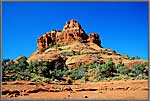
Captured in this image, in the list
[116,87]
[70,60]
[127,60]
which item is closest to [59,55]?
[70,60]

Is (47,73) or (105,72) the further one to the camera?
(105,72)

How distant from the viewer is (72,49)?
17.2m

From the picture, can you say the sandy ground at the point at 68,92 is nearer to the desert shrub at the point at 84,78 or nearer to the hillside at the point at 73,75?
the hillside at the point at 73,75

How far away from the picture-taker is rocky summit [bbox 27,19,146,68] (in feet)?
44.8

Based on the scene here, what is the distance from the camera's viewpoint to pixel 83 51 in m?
16.7

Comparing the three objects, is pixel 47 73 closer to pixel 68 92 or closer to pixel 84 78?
pixel 84 78

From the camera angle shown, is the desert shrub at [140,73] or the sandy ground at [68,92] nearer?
the sandy ground at [68,92]

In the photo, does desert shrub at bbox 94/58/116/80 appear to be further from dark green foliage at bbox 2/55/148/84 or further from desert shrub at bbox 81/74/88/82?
desert shrub at bbox 81/74/88/82

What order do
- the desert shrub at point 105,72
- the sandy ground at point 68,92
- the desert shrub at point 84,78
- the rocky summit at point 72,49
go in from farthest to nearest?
1. the rocky summit at point 72,49
2. the desert shrub at point 105,72
3. the desert shrub at point 84,78
4. the sandy ground at point 68,92

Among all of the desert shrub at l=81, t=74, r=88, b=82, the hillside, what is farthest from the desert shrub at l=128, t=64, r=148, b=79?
the desert shrub at l=81, t=74, r=88, b=82

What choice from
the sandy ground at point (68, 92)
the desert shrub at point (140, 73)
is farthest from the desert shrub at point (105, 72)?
the sandy ground at point (68, 92)

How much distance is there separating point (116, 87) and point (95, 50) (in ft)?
30.9

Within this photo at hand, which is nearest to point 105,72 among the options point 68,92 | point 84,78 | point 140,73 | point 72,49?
point 84,78

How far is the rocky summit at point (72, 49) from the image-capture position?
13.7 m
